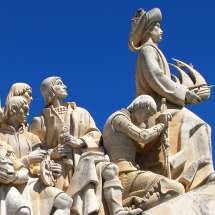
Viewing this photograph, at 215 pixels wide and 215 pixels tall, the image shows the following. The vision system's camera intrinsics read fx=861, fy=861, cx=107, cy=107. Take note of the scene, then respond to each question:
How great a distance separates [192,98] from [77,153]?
1951 mm

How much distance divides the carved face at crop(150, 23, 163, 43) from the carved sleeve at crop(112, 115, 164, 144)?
1.73 metres

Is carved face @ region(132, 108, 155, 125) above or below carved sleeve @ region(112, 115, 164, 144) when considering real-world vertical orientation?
above

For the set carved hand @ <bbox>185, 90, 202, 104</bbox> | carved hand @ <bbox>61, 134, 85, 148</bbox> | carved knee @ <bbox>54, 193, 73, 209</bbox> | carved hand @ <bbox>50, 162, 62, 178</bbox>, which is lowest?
carved knee @ <bbox>54, 193, 73, 209</bbox>

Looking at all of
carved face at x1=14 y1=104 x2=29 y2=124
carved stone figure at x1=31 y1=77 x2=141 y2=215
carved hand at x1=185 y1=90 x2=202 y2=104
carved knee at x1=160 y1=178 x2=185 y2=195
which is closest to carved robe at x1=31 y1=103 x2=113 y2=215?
carved stone figure at x1=31 y1=77 x2=141 y2=215

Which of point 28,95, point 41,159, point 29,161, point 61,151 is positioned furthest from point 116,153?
point 28,95

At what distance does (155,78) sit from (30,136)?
2.01 meters

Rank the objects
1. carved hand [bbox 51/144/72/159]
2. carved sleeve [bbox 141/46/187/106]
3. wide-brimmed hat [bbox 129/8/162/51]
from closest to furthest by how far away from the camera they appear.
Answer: carved hand [bbox 51/144/72/159] → carved sleeve [bbox 141/46/187/106] → wide-brimmed hat [bbox 129/8/162/51]

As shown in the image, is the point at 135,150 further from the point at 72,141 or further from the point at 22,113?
the point at 22,113

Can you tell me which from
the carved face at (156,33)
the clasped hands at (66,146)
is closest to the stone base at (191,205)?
the clasped hands at (66,146)

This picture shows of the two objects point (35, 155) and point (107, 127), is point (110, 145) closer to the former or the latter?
point (107, 127)

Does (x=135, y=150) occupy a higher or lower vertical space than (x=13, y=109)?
lower

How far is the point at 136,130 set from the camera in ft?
37.4

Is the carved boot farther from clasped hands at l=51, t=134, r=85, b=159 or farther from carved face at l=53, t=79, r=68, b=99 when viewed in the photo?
carved face at l=53, t=79, r=68, b=99

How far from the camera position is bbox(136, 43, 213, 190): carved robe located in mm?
11516
